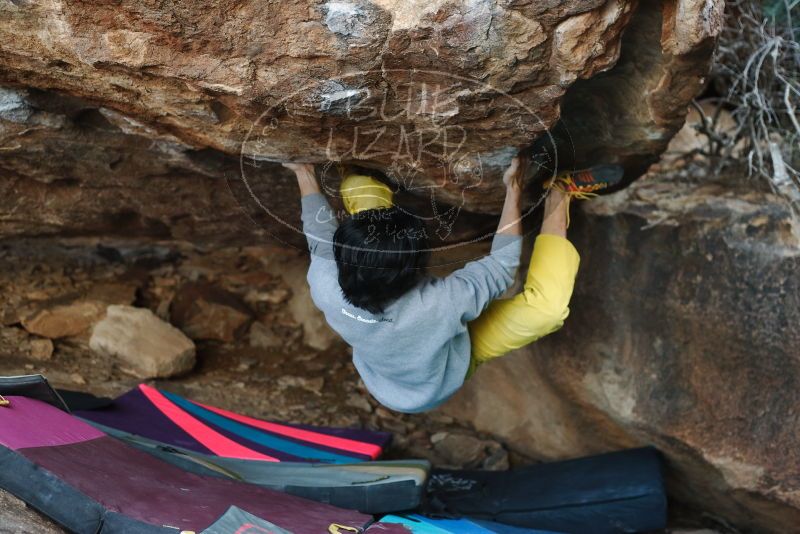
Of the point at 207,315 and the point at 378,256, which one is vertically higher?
the point at 378,256

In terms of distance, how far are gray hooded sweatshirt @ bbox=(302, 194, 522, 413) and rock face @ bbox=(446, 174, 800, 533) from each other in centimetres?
64

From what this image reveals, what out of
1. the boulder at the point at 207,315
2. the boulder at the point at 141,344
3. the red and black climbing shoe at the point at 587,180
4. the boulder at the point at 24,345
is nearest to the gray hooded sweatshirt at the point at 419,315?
the red and black climbing shoe at the point at 587,180

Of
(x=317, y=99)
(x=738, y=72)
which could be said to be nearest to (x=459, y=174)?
(x=317, y=99)

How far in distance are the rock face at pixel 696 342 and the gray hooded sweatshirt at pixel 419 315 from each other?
638 mm

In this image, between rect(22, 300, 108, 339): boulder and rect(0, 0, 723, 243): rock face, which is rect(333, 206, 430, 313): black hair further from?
rect(22, 300, 108, 339): boulder

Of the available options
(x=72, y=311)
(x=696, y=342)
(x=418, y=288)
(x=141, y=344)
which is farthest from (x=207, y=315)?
(x=696, y=342)

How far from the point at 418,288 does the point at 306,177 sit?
1.24 feet

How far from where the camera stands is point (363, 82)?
1.47 metres

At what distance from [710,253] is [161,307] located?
196 centimetres

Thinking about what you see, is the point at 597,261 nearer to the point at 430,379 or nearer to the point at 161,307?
the point at 430,379

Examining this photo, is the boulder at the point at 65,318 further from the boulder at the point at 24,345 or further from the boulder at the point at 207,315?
the boulder at the point at 207,315

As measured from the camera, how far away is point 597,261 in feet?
7.56

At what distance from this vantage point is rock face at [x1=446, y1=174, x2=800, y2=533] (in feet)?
6.79

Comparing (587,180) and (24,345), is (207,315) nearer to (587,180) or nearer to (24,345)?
(24,345)
